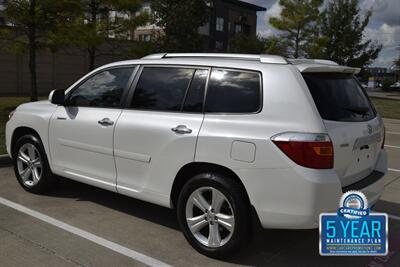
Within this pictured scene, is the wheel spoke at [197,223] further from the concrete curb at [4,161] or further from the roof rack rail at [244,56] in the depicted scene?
the concrete curb at [4,161]

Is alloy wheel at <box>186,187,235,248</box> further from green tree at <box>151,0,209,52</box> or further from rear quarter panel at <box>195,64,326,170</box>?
green tree at <box>151,0,209,52</box>

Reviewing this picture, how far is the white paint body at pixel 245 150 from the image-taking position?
3602 mm

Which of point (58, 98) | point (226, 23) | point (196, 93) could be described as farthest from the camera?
point (226, 23)

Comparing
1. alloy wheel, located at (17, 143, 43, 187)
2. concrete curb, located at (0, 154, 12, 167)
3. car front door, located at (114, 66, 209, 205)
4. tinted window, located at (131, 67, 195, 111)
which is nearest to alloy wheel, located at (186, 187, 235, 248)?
car front door, located at (114, 66, 209, 205)

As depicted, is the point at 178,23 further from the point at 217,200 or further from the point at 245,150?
the point at 245,150

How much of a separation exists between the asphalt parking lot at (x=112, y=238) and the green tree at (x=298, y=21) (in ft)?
90.4

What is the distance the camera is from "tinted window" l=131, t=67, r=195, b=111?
4.43m

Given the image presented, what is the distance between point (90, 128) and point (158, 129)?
1.00 metres

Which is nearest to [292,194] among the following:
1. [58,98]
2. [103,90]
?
[103,90]

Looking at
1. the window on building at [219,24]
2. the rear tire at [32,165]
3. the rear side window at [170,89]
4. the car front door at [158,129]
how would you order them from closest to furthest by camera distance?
the car front door at [158,129] < the rear side window at [170,89] < the rear tire at [32,165] < the window on building at [219,24]

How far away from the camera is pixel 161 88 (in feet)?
15.1

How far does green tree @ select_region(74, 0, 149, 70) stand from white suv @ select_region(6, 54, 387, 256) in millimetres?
9333

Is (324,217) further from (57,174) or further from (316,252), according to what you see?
(57,174)

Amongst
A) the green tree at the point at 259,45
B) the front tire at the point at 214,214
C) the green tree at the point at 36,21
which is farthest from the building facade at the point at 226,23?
the front tire at the point at 214,214
